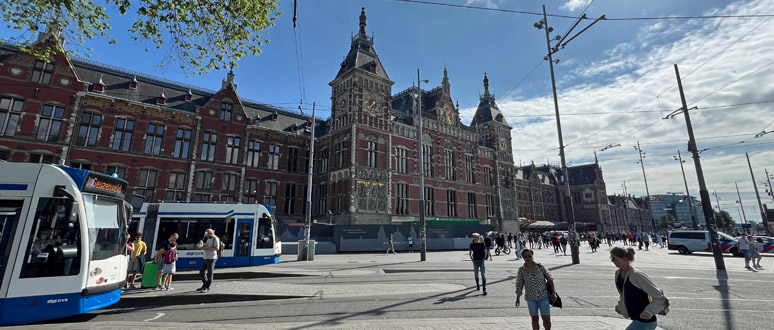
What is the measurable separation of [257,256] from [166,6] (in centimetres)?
1110

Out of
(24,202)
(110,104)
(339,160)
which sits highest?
(110,104)

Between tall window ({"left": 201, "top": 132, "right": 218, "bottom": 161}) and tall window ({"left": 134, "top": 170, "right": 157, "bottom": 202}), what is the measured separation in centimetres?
391

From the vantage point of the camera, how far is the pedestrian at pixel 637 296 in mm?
3364

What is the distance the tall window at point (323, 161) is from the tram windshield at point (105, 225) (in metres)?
26.9

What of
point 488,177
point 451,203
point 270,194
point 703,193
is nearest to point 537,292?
point 703,193

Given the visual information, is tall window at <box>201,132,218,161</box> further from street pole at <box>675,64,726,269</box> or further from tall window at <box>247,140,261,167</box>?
street pole at <box>675,64,726,269</box>

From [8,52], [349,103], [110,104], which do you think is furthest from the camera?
[349,103]

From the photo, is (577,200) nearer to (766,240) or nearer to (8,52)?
(766,240)

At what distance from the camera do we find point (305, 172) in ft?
110

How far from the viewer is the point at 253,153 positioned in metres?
Answer: 30.8

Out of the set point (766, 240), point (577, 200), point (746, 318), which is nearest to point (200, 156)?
point (746, 318)

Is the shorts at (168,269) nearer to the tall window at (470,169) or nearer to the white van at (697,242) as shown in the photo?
the white van at (697,242)

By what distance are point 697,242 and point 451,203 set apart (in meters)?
21.1

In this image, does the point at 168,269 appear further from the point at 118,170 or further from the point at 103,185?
the point at 118,170
